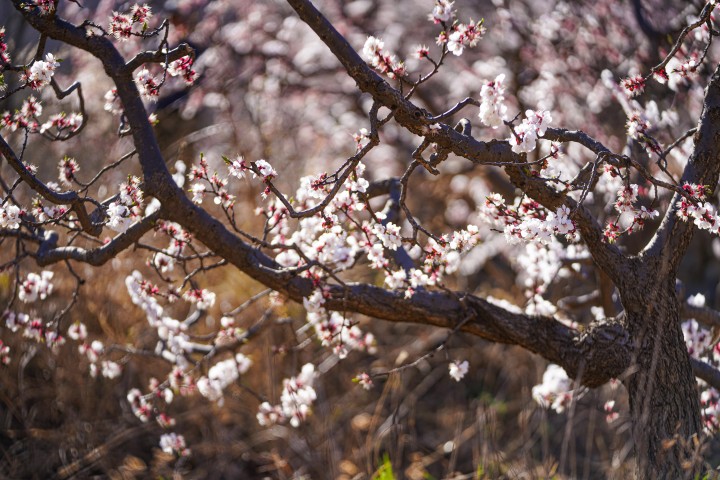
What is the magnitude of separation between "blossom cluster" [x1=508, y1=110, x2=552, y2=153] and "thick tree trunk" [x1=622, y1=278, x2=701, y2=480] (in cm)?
92

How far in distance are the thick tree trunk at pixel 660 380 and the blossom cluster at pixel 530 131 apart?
0.92 m

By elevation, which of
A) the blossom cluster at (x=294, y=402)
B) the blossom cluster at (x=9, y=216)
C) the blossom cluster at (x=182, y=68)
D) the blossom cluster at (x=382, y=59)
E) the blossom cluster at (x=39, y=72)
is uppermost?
the blossom cluster at (x=182, y=68)

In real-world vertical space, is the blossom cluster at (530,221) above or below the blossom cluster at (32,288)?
below

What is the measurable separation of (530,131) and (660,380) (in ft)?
4.04

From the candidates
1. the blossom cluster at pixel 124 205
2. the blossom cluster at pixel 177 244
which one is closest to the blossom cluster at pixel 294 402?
the blossom cluster at pixel 177 244

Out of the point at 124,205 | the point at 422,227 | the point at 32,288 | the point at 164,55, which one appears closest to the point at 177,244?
the point at 124,205

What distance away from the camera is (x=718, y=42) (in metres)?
5.21

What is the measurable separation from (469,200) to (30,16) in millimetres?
5596

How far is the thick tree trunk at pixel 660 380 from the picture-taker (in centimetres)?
290

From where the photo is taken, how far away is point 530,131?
245 centimetres

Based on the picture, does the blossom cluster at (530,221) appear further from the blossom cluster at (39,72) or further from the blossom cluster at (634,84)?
the blossom cluster at (39,72)

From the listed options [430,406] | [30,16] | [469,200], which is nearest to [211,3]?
[469,200]

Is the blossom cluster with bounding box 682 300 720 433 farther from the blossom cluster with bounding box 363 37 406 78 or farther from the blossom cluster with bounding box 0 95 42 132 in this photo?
the blossom cluster with bounding box 0 95 42 132

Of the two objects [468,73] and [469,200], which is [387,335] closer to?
[469,200]
